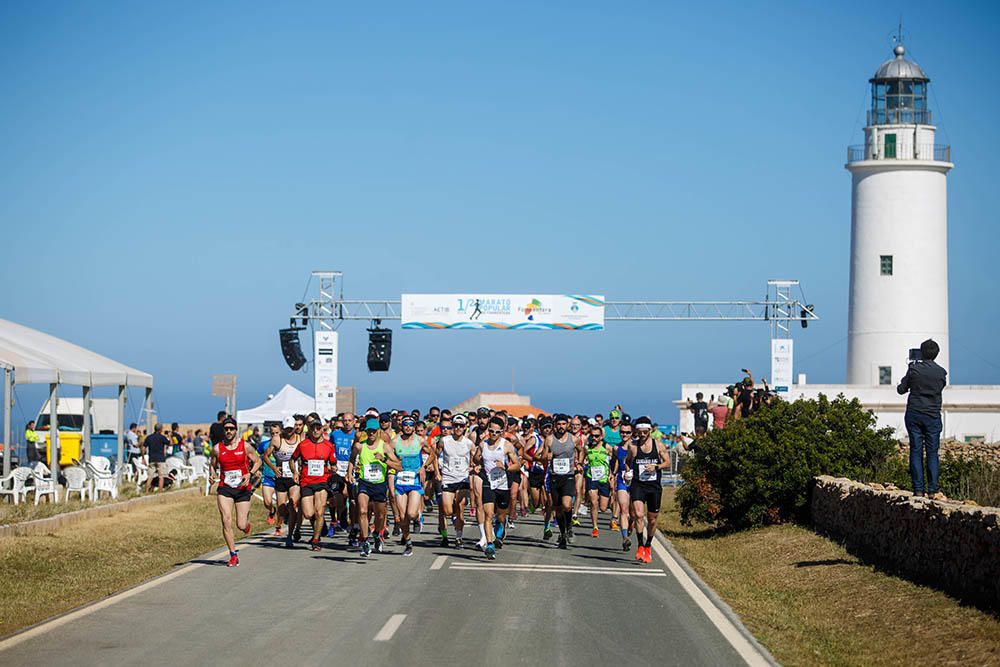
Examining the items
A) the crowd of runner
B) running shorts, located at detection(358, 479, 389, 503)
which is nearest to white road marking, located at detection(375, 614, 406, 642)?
the crowd of runner

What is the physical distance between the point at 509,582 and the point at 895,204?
141ft

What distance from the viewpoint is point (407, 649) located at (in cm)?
1121

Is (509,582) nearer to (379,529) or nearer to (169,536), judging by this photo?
(379,529)

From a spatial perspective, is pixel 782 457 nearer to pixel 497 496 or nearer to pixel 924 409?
pixel 497 496

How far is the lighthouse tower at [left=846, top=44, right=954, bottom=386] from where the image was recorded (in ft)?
178

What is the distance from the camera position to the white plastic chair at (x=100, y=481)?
2761 centimetres

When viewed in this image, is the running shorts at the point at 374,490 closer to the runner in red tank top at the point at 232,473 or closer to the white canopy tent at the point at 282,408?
the runner in red tank top at the point at 232,473

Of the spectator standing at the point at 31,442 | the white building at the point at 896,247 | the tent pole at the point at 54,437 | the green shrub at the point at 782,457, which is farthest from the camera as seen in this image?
the white building at the point at 896,247

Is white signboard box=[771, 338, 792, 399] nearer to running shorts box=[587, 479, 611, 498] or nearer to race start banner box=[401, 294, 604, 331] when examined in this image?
race start banner box=[401, 294, 604, 331]

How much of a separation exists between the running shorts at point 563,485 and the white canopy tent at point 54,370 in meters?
10.6

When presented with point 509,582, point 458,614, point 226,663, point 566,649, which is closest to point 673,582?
point 509,582

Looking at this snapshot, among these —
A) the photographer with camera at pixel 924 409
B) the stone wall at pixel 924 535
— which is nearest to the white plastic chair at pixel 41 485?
the stone wall at pixel 924 535

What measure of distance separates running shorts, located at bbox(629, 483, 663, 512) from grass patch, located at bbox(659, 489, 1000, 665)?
108cm

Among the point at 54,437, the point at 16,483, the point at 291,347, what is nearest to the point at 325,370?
the point at 291,347
